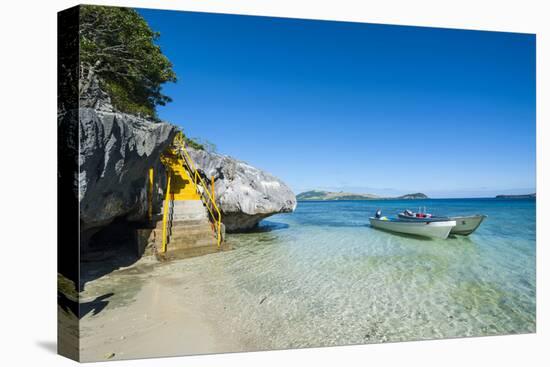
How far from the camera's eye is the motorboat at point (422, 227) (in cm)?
1184

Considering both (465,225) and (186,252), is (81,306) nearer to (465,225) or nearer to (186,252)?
(186,252)

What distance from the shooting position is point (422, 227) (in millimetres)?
12406

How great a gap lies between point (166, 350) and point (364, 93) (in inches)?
223

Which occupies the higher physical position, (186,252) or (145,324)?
(186,252)

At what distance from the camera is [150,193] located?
8109 millimetres

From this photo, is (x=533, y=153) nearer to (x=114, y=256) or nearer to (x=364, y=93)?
(x=364, y=93)

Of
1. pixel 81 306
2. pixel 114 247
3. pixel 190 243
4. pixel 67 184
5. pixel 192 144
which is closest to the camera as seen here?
pixel 81 306

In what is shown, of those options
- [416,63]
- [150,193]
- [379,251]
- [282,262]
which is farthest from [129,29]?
[379,251]

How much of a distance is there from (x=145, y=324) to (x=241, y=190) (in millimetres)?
8156

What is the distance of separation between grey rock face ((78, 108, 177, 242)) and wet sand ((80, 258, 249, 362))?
1.15m

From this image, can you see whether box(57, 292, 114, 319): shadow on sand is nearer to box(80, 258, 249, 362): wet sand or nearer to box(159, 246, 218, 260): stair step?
box(80, 258, 249, 362): wet sand

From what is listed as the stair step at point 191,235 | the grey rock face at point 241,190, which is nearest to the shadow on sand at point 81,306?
the stair step at point 191,235

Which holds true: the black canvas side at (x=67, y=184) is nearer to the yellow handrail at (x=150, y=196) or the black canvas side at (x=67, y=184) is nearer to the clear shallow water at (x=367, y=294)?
the clear shallow water at (x=367, y=294)

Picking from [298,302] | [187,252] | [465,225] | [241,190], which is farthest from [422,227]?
[187,252]
